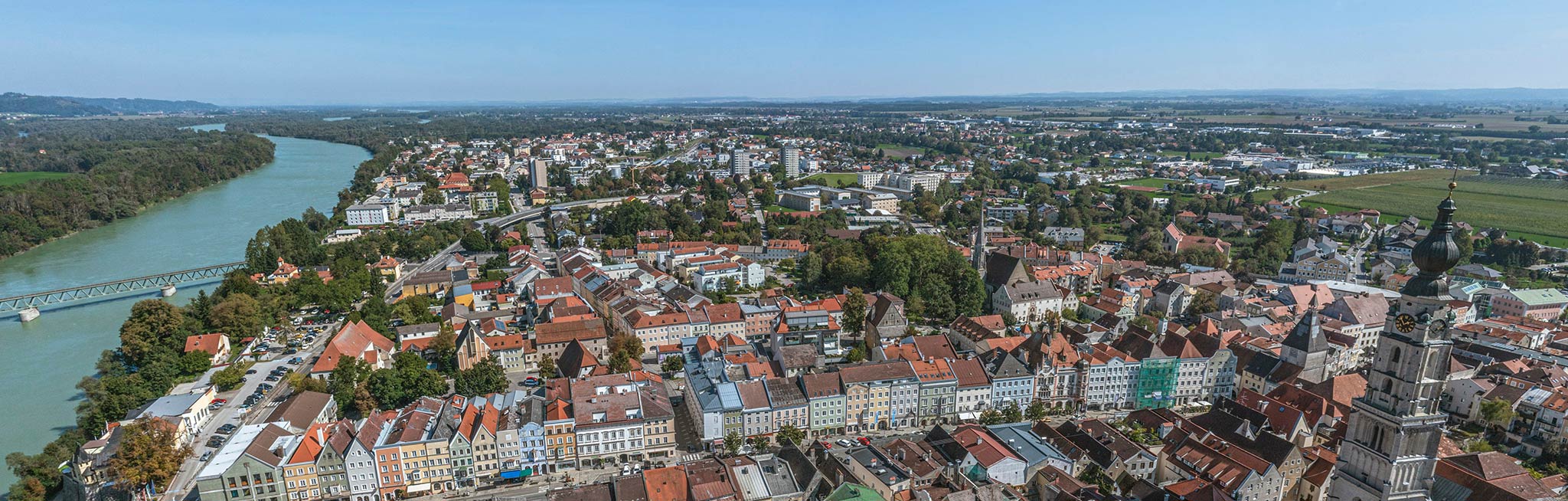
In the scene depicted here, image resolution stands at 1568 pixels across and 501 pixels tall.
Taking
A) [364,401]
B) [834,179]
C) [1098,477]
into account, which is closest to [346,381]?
[364,401]

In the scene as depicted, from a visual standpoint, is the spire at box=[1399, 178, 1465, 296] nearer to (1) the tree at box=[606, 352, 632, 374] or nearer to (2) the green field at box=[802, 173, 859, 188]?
(1) the tree at box=[606, 352, 632, 374]

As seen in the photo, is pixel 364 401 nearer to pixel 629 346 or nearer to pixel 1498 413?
pixel 629 346

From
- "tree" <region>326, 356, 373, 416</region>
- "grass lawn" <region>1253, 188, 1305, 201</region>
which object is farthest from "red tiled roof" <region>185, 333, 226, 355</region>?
"grass lawn" <region>1253, 188, 1305, 201</region>

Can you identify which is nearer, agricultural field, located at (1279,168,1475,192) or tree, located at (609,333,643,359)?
tree, located at (609,333,643,359)

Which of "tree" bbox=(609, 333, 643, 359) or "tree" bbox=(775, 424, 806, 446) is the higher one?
"tree" bbox=(609, 333, 643, 359)

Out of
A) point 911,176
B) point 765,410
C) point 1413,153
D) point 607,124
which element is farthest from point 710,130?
point 765,410

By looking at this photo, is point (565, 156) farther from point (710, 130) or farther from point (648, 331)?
point (648, 331)
